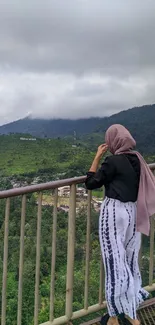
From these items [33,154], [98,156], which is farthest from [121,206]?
[33,154]

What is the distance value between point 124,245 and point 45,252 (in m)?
0.83

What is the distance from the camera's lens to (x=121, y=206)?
2.12 metres

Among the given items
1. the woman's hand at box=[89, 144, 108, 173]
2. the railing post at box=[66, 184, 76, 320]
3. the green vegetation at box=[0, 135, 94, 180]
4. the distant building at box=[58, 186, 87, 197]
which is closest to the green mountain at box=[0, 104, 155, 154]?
the green vegetation at box=[0, 135, 94, 180]

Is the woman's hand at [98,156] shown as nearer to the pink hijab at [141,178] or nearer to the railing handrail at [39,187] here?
the pink hijab at [141,178]

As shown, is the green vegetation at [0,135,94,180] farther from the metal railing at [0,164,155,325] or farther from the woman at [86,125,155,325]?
the woman at [86,125,155,325]

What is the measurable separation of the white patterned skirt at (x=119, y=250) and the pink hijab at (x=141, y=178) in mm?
53

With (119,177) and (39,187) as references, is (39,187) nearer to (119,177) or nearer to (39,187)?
(39,187)

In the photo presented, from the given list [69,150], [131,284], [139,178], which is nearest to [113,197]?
[139,178]

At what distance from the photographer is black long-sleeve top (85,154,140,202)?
207 cm

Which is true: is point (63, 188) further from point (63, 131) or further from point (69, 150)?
point (63, 131)

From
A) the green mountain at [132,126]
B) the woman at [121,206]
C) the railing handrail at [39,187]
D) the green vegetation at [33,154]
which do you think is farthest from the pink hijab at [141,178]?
the green mountain at [132,126]

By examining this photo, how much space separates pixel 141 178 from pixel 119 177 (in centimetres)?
13

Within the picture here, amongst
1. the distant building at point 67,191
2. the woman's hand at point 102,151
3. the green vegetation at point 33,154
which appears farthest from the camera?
the green vegetation at point 33,154

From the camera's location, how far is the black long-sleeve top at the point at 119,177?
2.07 metres
